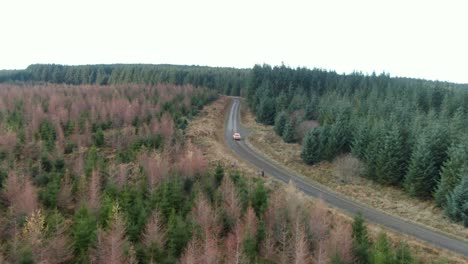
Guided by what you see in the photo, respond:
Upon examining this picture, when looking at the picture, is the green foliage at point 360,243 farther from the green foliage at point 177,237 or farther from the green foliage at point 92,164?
the green foliage at point 92,164

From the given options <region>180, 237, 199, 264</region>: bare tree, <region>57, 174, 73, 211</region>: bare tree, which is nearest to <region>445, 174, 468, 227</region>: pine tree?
<region>180, 237, 199, 264</region>: bare tree

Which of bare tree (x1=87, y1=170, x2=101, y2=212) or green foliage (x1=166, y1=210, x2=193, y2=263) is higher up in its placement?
bare tree (x1=87, y1=170, x2=101, y2=212)

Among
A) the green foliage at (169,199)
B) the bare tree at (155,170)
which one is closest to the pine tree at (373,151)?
the green foliage at (169,199)

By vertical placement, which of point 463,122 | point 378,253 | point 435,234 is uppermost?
point 463,122

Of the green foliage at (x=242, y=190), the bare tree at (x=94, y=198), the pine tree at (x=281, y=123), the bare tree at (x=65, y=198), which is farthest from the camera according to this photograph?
the pine tree at (x=281, y=123)

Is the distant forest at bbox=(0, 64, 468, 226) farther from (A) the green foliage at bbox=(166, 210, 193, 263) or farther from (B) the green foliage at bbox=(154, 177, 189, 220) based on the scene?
(A) the green foliage at bbox=(166, 210, 193, 263)

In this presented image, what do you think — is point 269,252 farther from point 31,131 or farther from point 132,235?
point 31,131

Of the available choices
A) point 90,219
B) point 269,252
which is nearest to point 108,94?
point 90,219
